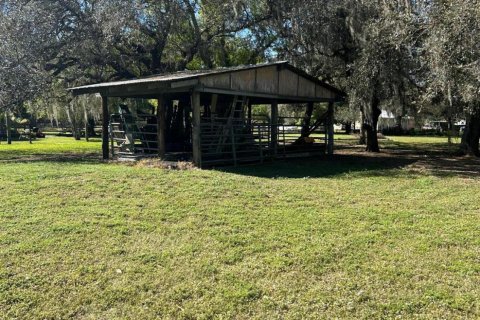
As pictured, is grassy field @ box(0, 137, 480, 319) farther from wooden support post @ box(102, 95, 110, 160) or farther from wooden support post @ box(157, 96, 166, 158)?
wooden support post @ box(102, 95, 110, 160)

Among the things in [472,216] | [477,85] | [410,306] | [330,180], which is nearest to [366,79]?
[477,85]

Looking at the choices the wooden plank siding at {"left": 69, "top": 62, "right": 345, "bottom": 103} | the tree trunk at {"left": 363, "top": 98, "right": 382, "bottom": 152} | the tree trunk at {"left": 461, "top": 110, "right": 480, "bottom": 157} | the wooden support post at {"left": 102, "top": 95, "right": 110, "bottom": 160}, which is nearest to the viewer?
the wooden plank siding at {"left": 69, "top": 62, "right": 345, "bottom": 103}

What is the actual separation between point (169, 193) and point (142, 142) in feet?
22.6

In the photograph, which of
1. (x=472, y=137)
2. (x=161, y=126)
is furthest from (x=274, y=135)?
(x=472, y=137)

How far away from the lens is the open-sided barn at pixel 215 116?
11.1 m

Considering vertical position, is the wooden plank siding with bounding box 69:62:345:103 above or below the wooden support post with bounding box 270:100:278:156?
above

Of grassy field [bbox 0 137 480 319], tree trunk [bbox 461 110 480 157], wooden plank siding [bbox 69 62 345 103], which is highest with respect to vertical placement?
wooden plank siding [bbox 69 62 345 103]

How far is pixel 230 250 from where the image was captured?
4922 millimetres

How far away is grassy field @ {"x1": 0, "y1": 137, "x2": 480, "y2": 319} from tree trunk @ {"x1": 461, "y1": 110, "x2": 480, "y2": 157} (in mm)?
9017

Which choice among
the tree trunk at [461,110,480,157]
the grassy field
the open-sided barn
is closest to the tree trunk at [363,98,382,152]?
the open-sided barn

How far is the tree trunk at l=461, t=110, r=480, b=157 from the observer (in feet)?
51.9

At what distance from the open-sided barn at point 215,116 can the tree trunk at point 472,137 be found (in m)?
5.18

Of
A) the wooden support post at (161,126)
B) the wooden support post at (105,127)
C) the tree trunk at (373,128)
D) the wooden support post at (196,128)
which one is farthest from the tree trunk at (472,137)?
the wooden support post at (105,127)

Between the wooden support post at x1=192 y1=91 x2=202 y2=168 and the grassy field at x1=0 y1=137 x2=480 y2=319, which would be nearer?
the grassy field at x1=0 y1=137 x2=480 y2=319
